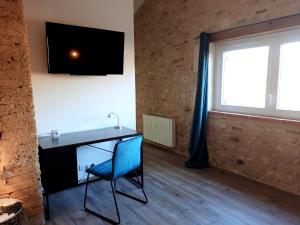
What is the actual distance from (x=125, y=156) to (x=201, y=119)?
162 cm

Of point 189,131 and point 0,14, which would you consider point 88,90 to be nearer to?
point 0,14

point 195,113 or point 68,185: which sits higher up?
point 195,113

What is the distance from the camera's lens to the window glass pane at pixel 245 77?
3000 mm

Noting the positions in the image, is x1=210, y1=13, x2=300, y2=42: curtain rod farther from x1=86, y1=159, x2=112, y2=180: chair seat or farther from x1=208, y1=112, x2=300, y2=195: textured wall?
x1=86, y1=159, x2=112, y2=180: chair seat

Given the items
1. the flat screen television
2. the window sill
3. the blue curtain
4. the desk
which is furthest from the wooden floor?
the flat screen television

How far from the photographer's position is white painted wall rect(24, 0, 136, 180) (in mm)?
2559

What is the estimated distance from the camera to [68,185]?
9.37 ft

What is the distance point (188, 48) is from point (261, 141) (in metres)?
1.82

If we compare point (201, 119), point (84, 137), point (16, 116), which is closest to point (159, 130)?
point (201, 119)

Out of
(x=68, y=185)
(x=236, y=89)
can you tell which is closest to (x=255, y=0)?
(x=236, y=89)

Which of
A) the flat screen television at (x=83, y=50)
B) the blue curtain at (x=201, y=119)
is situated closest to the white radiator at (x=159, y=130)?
the blue curtain at (x=201, y=119)

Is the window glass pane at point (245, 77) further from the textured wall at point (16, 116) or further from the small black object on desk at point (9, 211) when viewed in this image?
the small black object on desk at point (9, 211)

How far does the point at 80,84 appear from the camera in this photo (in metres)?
2.90

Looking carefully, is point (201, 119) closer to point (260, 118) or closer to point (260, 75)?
point (260, 118)
